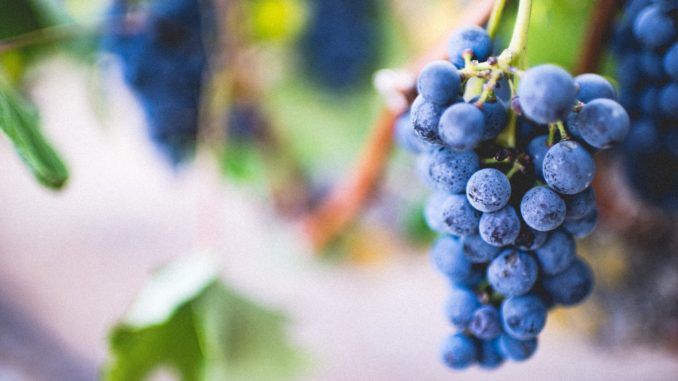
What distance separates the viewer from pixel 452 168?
241 millimetres

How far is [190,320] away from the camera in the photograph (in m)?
0.45

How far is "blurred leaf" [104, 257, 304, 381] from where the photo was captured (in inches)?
16.5

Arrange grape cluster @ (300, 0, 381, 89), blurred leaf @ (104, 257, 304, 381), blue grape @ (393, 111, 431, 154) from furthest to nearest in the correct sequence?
1. grape cluster @ (300, 0, 381, 89)
2. blurred leaf @ (104, 257, 304, 381)
3. blue grape @ (393, 111, 431, 154)

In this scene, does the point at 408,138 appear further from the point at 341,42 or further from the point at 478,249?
the point at 341,42

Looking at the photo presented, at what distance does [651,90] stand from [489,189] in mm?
155

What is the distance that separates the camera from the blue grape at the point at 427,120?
0.23 meters

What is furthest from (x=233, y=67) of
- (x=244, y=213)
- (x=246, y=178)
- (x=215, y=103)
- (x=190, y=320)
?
(x=244, y=213)

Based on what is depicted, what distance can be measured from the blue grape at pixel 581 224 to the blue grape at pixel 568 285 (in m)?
0.02

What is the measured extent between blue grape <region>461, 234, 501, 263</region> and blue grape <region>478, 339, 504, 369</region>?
61 mm

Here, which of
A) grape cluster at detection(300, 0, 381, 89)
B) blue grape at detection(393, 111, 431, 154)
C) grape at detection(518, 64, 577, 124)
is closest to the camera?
grape at detection(518, 64, 577, 124)

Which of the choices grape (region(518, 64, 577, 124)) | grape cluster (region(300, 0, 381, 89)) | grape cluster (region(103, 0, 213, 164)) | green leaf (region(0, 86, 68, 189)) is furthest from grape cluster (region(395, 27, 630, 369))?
grape cluster (region(300, 0, 381, 89))

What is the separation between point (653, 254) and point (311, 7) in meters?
0.51

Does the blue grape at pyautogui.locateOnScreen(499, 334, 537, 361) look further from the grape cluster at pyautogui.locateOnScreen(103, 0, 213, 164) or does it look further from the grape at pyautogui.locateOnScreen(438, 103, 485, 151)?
the grape cluster at pyautogui.locateOnScreen(103, 0, 213, 164)

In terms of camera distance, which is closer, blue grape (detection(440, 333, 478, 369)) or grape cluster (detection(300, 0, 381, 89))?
blue grape (detection(440, 333, 478, 369))
